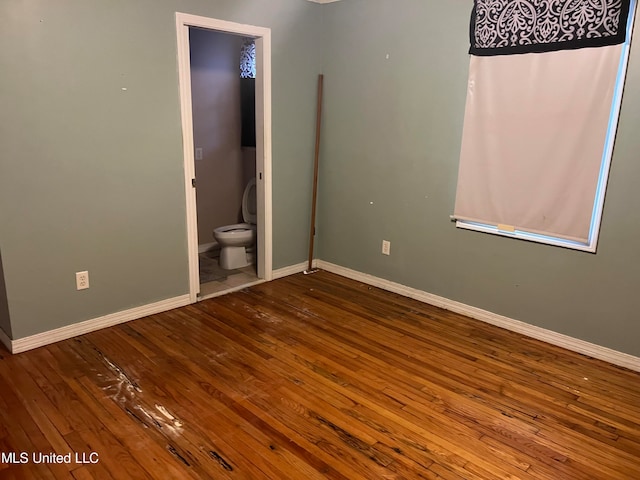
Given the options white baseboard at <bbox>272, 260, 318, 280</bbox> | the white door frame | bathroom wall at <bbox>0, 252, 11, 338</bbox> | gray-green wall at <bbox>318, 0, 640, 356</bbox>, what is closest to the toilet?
the white door frame

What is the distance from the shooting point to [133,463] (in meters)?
1.94

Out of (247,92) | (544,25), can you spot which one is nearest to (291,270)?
(247,92)

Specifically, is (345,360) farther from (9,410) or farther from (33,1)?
(33,1)

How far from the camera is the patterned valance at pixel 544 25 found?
102 inches

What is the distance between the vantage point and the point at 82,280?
2.98m

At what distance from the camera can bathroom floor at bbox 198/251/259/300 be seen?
3844mm

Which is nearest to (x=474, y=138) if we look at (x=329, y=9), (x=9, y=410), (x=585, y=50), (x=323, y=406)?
(x=585, y=50)

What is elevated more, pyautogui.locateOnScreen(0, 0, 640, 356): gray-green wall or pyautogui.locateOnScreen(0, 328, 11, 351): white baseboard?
pyautogui.locateOnScreen(0, 0, 640, 356): gray-green wall

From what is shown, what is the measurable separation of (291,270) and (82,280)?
6.03 ft

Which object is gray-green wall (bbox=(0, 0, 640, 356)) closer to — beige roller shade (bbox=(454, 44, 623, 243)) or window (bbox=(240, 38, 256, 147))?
beige roller shade (bbox=(454, 44, 623, 243))

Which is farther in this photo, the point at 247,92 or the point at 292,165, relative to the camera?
the point at 247,92

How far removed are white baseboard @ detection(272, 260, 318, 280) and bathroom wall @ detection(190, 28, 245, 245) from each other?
1.12 meters

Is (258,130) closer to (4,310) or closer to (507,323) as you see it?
(4,310)

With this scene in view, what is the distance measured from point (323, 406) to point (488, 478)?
2.68 ft
